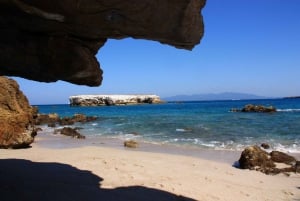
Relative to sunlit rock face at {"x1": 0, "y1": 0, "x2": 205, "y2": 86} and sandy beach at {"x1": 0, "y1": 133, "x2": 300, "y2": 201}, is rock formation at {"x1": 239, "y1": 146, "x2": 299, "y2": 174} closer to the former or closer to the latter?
sandy beach at {"x1": 0, "y1": 133, "x2": 300, "y2": 201}

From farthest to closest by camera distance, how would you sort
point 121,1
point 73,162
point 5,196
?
point 73,162, point 5,196, point 121,1

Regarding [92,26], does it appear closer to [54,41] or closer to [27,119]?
[54,41]

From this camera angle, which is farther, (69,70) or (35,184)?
(35,184)

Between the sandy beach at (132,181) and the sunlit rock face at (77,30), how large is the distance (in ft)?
6.41

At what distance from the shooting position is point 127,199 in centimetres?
657

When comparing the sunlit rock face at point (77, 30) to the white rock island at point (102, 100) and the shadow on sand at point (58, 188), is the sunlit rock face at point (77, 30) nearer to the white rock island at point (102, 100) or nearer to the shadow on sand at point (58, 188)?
the shadow on sand at point (58, 188)

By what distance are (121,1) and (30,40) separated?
76.2 inches

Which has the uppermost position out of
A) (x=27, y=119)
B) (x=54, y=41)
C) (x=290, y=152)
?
(x=54, y=41)

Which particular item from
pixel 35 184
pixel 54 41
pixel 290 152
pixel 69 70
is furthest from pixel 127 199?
pixel 290 152

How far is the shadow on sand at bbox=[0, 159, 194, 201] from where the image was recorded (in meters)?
6.23

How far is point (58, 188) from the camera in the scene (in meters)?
6.75

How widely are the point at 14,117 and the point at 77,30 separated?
7.04 m

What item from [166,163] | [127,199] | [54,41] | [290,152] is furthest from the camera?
[290,152]

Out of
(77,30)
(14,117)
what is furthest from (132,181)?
(14,117)
